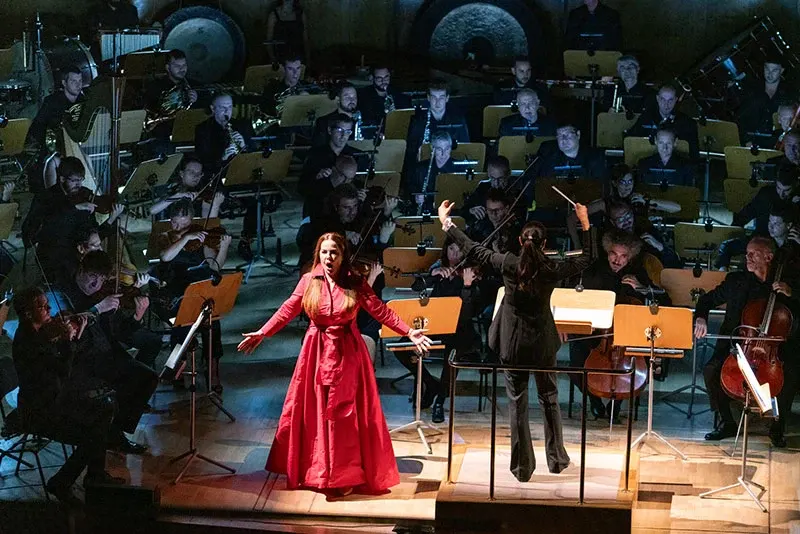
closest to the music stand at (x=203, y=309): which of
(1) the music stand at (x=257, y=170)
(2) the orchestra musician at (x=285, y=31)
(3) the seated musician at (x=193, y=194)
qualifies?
(3) the seated musician at (x=193, y=194)

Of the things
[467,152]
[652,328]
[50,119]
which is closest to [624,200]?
[467,152]

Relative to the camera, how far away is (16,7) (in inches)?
439

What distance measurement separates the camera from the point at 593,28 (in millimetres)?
10867

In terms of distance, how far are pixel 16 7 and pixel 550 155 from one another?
450 centimetres

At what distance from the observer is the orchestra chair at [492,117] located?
9.88 meters

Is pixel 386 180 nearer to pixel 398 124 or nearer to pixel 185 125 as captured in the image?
pixel 398 124

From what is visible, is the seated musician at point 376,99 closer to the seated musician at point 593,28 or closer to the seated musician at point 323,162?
the seated musician at point 323,162

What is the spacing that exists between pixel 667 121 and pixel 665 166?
0.43 m

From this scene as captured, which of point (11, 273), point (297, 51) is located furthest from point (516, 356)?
point (297, 51)

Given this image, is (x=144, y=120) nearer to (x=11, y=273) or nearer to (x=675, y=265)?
(x=11, y=273)

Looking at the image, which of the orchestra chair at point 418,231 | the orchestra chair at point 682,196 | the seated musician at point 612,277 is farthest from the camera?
the orchestra chair at point 682,196

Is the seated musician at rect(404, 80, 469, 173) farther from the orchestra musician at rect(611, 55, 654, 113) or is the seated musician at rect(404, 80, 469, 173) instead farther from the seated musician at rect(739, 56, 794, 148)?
the seated musician at rect(739, 56, 794, 148)

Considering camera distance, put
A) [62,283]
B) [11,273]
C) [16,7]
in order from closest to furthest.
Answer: [62,283]
[11,273]
[16,7]

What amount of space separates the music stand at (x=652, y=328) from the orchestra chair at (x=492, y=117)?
2.91 metres
